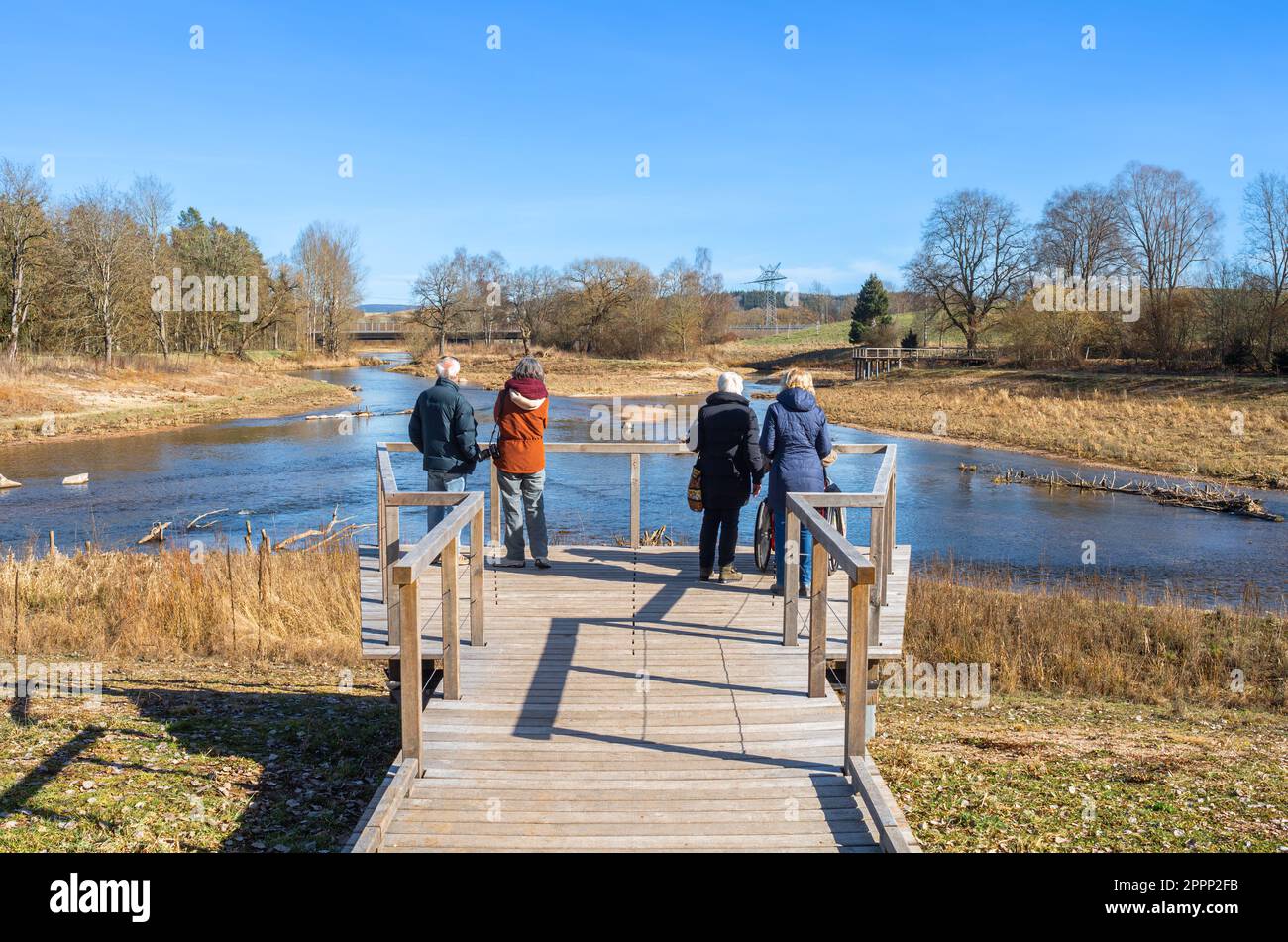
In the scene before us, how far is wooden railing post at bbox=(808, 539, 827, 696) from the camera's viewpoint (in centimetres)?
598

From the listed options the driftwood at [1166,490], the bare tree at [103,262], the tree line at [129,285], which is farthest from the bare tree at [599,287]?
the driftwood at [1166,490]

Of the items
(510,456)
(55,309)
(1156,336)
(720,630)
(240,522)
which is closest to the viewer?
(720,630)

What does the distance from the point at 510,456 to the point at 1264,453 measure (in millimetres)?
30014

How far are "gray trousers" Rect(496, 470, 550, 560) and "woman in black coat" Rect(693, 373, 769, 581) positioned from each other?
144 cm

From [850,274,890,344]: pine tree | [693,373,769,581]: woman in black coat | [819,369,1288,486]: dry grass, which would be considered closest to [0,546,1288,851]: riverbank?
[693,373,769,581]: woman in black coat

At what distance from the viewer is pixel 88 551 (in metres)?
14.0

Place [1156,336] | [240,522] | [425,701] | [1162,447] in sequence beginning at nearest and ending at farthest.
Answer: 1. [425,701]
2. [240,522]
3. [1162,447]
4. [1156,336]

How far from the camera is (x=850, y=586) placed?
17.0ft

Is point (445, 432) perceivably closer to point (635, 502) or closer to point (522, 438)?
point (522, 438)

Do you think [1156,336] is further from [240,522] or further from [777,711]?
[777,711]

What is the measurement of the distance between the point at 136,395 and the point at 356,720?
42145mm

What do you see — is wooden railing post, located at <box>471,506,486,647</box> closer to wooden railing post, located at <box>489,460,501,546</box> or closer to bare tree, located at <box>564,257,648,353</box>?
wooden railing post, located at <box>489,460,501,546</box>

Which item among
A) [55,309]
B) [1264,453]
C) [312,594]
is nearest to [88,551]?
[312,594]
